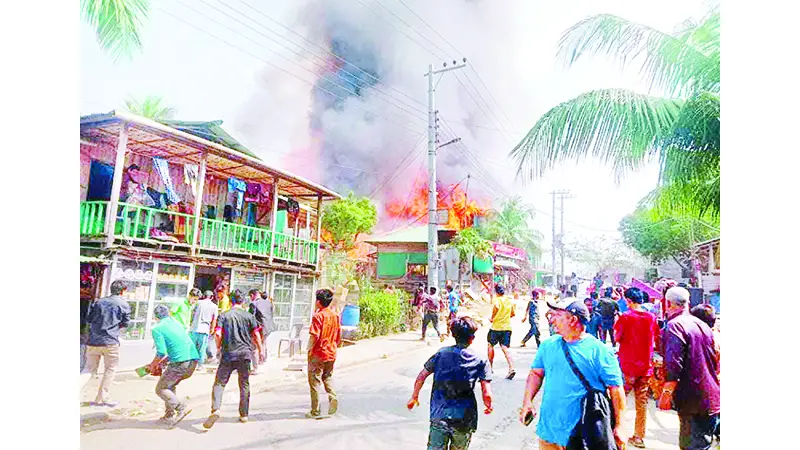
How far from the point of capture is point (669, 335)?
6.76 feet

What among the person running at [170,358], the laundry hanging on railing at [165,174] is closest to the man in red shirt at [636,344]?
the person running at [170,358]

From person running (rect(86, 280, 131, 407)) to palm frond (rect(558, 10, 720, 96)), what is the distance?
244 cm

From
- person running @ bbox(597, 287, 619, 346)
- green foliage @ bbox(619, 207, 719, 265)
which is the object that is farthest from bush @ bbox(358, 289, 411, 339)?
person running @ bbox(597, 287, 619, 346)

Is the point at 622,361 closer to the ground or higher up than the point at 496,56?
closer to the ground

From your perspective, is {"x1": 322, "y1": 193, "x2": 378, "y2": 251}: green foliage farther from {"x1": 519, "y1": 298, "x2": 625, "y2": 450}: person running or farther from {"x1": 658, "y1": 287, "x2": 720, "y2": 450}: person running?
{"x1": 658, "y1": 287, "x2": 720, "y2": 450}: person running

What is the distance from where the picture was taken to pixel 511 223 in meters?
2.33

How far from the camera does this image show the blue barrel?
3.31 m

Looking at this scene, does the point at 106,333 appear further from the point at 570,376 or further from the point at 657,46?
the point at 657,46

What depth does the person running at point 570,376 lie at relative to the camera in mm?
1603

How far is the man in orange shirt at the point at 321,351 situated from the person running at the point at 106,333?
0.93 meters

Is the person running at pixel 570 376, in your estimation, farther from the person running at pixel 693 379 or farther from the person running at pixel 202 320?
the person running at pixel 202 320
